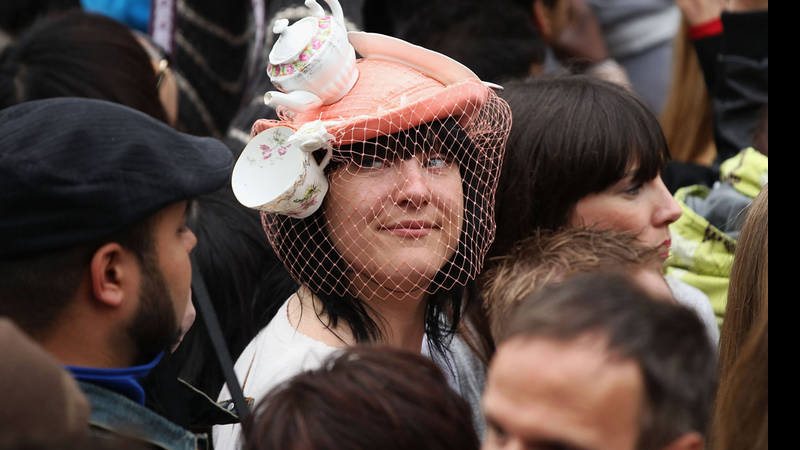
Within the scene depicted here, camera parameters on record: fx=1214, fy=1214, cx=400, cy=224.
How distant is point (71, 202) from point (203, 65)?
284 centimetres

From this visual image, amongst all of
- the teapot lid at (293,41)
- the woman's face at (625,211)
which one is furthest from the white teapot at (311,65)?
the woman's face at (625,211)

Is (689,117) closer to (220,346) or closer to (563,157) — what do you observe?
(563,157)

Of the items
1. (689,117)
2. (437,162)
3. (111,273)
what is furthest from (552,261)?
(689,117)

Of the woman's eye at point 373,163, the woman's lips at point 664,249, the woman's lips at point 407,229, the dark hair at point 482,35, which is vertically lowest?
the dark hair at point 482,35

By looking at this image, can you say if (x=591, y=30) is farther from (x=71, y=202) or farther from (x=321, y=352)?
(x=71, y=202)

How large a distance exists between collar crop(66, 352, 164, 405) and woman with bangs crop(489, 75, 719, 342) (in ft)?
3.82

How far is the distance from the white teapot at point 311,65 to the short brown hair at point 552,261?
63 cm

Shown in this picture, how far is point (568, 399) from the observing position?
1.90m

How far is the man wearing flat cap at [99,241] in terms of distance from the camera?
7.96 feet

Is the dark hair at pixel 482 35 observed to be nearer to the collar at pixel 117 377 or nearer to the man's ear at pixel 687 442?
the collar at pixel 117 377

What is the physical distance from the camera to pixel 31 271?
8.09ft

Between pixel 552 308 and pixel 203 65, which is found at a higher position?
pixel 552 308
